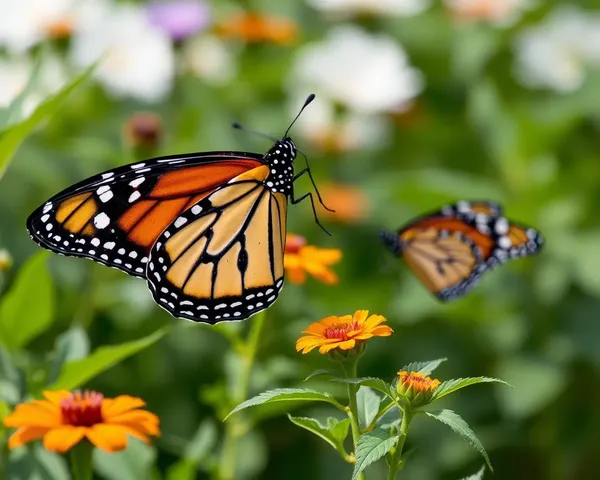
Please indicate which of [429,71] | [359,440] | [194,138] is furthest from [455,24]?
[359,440]

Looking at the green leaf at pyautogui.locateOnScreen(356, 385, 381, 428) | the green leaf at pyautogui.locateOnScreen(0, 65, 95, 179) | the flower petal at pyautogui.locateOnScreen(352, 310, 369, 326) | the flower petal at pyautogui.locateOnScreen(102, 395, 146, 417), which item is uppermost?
the green leaf at pyautogui.locateOnScreen(0, 65, 95, 179)

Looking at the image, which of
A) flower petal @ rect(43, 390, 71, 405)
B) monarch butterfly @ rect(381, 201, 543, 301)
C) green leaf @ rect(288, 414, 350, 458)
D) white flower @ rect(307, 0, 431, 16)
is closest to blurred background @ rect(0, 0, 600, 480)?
white flower @ rect(307, 0, 431, 16)

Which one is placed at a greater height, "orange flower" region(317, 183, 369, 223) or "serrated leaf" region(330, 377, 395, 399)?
"serrated leaf" region(330, 377, 395, 399)

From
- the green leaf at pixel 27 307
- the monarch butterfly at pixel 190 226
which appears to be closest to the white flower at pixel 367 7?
the monarch butterfly at pixel 190 226

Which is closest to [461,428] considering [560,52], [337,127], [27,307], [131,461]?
[131,461]

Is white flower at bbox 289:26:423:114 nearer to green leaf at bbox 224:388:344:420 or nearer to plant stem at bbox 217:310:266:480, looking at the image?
plant stem at bbox 217:310:266:480

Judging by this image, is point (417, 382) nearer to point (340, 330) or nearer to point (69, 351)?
point (340, 330)
